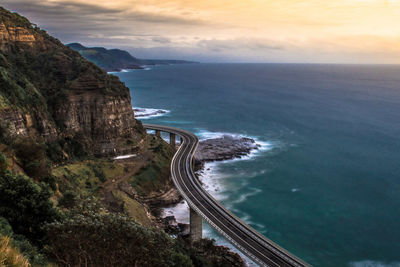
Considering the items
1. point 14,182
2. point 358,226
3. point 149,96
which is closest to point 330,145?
point 358,226

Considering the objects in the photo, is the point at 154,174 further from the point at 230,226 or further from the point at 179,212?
the point at 230,226

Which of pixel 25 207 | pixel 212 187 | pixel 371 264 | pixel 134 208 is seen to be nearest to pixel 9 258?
pixel 25 207

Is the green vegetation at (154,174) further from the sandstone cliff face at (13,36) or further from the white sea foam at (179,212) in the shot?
the sandstone cliff face at (13,36)

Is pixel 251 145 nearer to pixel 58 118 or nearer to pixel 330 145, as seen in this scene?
pixel 330 145

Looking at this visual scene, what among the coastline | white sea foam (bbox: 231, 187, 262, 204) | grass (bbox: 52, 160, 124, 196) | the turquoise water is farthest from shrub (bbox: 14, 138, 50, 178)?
white sea foam (bbox: 231, 187, 262, 204)

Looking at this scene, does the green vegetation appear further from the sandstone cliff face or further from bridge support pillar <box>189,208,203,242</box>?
the sandstone cliff face

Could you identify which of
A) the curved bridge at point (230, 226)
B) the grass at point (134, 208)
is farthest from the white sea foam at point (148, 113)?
the grass at point (134, 208)

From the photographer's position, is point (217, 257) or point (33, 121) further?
point (33, 121)

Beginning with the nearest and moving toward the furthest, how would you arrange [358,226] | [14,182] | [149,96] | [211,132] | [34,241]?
[34,241], [14,182], [358,226], [211,132], [149,96]
